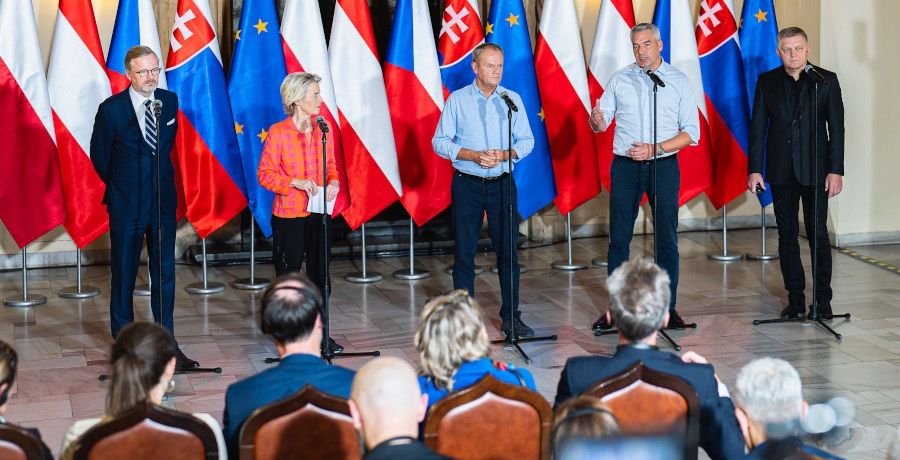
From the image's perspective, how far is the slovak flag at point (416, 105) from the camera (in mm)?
7566

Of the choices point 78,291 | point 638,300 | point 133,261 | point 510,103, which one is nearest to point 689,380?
point 638,300

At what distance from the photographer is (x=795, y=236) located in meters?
6.56

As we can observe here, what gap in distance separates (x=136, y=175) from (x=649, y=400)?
11.1ft

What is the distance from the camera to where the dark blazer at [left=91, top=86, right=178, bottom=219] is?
543 cm

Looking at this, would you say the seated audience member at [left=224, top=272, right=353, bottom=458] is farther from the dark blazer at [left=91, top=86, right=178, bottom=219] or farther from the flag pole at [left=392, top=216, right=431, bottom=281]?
the flag pole at [left=392, top=216, right=431, bottom=281]

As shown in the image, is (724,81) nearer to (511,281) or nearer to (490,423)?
(511,281)

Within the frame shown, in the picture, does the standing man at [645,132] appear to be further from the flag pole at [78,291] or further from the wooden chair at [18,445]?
the wooden chair at [18,445]

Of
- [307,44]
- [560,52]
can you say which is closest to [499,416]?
[307,44]

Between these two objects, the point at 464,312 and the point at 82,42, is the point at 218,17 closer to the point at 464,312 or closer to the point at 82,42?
the point at 82,42

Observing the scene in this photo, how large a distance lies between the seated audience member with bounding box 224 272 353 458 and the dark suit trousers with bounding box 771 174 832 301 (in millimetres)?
4011

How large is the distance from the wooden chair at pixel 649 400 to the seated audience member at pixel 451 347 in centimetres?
35

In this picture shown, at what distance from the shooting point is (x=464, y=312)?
121 inches

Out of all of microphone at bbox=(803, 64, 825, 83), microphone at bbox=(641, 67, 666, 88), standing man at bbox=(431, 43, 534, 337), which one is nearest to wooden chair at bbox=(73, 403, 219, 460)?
standing man at bbox=(431, 43, 534, 337)

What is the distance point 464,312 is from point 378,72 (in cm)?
468
